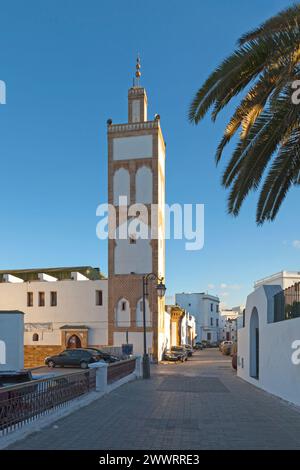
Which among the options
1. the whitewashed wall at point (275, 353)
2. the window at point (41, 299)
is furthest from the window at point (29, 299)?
the whitewashed wall at point (275, 353)

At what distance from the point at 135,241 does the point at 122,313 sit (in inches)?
246

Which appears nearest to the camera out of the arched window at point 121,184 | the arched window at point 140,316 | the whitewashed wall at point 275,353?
the whitewashed wall at point 275,353

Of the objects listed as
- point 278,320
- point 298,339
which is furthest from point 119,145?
point 298,339

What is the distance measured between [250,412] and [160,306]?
3167 centimetres

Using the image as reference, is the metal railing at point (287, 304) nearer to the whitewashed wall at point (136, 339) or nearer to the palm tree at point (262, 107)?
the palm tree at point (262, 107)

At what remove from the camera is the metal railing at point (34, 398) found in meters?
8.04

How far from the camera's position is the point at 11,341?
24.1 m

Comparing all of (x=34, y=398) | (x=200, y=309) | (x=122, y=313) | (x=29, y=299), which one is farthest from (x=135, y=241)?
(x=200, y=309)

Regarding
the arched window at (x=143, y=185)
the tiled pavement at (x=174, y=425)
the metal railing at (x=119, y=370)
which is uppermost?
the arched window at (x=143, y=185)

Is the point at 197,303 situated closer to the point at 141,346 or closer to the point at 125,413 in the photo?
the point at 141,346

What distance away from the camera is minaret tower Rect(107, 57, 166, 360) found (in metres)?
42.4

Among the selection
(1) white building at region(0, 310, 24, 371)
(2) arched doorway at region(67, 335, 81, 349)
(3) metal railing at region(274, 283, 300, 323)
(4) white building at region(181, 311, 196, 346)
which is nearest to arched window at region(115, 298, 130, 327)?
(2) arched doorway at region(67, 335, 81, 349)

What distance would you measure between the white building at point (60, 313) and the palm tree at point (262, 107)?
33699 millimetres

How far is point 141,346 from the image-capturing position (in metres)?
42.2
